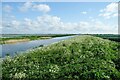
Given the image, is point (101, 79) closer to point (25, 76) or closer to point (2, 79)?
point (25, 76)

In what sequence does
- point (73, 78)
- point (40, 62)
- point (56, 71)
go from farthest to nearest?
1. point (40, 62)
2. point (56, 71)
3. point (73, 78)

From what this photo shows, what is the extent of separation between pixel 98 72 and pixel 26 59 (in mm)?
7835

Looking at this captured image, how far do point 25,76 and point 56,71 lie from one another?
230cm

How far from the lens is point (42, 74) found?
15797 mm

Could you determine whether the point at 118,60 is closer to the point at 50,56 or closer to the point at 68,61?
the point at 68,61

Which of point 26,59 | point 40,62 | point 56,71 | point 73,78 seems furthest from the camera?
point 26,59

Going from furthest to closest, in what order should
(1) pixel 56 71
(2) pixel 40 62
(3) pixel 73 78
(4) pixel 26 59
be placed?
(4) pixel 26 59, (2) pixel 40 62, (1) pixel 56 71, (3) pixel 73 78

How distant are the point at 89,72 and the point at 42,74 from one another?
10.9 ft

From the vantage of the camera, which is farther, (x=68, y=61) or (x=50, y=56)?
(x=50, y=56)

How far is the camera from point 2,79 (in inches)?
625

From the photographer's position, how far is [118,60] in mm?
20531

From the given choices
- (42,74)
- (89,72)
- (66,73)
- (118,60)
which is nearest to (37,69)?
(42,74)

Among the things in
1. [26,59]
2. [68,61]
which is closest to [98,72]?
[68,61]

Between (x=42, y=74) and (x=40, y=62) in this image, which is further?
(x=40, y=62)
